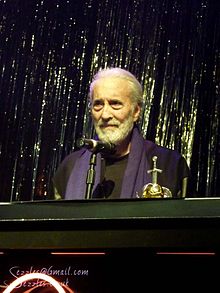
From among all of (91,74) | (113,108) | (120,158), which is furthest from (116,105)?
Result: (91,74)

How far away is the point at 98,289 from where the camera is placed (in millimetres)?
752

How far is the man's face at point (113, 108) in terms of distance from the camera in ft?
6.64

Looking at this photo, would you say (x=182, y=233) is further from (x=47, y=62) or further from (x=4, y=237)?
(x=47, y=62)

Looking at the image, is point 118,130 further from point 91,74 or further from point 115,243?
point 115,243

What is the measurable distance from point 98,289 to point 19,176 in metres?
2.01

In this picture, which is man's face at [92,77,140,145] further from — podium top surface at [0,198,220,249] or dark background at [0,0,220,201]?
podium top surface at [0,198,220,249]

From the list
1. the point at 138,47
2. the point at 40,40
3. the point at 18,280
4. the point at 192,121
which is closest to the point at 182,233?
the point at 18,280

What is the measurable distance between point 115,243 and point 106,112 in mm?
1304

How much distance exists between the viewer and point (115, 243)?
755 millimetres

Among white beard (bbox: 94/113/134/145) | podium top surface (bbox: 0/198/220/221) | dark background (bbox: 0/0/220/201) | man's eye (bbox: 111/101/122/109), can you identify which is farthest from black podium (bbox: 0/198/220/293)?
dark background (bbox: 0/0/220/201)

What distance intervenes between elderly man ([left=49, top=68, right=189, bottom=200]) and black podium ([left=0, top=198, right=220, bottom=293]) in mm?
959

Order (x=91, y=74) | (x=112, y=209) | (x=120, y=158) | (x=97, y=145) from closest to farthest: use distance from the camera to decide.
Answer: (x=112, y=209) → (x=97, y=145) → (x=120, y=158) → (x=91, y=74)

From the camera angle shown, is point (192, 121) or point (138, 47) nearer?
point (192, 121)

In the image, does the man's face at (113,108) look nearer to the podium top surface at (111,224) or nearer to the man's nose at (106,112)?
the man's nose at (106,112)
